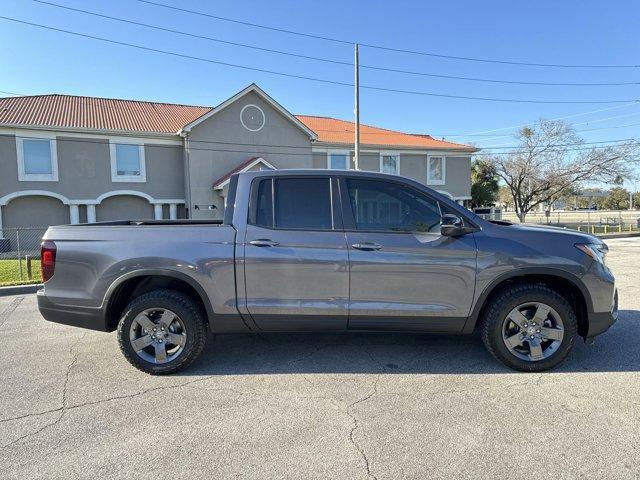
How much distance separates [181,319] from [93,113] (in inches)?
795

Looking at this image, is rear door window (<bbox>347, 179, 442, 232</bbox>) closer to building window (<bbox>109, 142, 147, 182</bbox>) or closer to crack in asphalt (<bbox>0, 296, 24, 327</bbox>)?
crack in asphalt (<bbox>0, 296, 24, 327</bbox>)

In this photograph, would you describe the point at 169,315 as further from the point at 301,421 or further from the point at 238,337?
the point at 301,421

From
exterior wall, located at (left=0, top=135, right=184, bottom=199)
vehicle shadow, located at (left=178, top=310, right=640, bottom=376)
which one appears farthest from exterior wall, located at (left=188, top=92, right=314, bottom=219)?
vehicle shadow, located at (left=178, top=310, right=640, bottom=376)

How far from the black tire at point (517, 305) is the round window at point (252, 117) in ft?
61.9


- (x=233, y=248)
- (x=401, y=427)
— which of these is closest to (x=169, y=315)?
(x=233, y=248)

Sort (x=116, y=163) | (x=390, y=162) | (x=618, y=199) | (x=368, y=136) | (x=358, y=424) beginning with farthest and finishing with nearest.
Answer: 1. (x=618, y=199)
2. (x=368, y=136)
3. (x=390, y=162)
4. (x=116, y=163)
5. (x=358, y=424)

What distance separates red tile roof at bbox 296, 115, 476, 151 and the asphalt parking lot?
64.2 feet

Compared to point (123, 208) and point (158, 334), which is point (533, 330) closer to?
point (158, 334)

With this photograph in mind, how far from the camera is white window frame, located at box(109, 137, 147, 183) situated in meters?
18.7

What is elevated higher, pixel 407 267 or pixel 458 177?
pixel 458 177

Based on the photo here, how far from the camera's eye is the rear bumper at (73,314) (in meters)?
3.84

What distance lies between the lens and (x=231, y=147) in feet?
67.1

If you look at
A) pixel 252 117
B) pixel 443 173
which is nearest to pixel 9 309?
pixel 252 117

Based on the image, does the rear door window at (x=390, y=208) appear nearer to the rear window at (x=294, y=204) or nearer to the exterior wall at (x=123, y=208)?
the rear window at (x=294, y=204)
